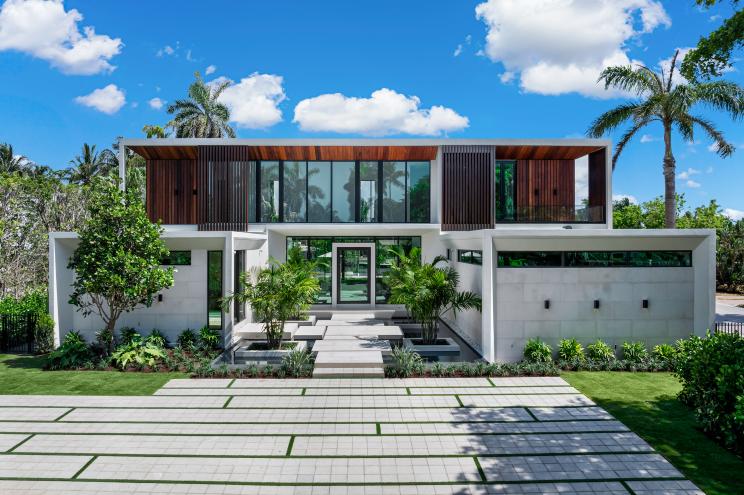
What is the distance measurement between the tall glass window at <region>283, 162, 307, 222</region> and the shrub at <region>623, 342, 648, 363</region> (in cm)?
1134

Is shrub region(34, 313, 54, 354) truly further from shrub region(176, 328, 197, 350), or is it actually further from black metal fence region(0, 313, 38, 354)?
shrub region(176, 328, 197, 350)

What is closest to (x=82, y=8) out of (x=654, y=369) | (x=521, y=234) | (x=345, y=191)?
(x=345, y=191)

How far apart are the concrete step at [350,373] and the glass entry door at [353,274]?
332 inches

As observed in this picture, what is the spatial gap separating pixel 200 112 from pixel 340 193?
19364mm

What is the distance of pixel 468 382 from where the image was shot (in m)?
9.74

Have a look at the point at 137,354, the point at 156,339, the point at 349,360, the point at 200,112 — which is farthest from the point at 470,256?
the point at 200,112

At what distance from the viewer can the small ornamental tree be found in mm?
10719

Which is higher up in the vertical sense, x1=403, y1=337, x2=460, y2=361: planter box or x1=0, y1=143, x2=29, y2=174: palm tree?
x1=0, y1=143, x2=29, y2=174: palm tree

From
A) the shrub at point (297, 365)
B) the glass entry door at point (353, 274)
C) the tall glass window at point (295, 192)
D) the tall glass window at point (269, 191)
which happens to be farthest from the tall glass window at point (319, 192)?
the shrub at point (297, 365)

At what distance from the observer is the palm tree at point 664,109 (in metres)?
Result: 16.0

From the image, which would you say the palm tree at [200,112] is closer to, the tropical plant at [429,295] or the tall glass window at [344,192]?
the tall glass window at [344,192]

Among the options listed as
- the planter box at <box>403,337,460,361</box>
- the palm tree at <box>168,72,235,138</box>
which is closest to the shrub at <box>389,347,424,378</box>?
the planter box at <box>403,337,460,361</box>

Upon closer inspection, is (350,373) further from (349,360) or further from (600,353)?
(600,353)

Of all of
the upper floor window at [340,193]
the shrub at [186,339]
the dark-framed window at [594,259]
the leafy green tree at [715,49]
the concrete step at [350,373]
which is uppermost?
the leafy green tree at [715,49]
